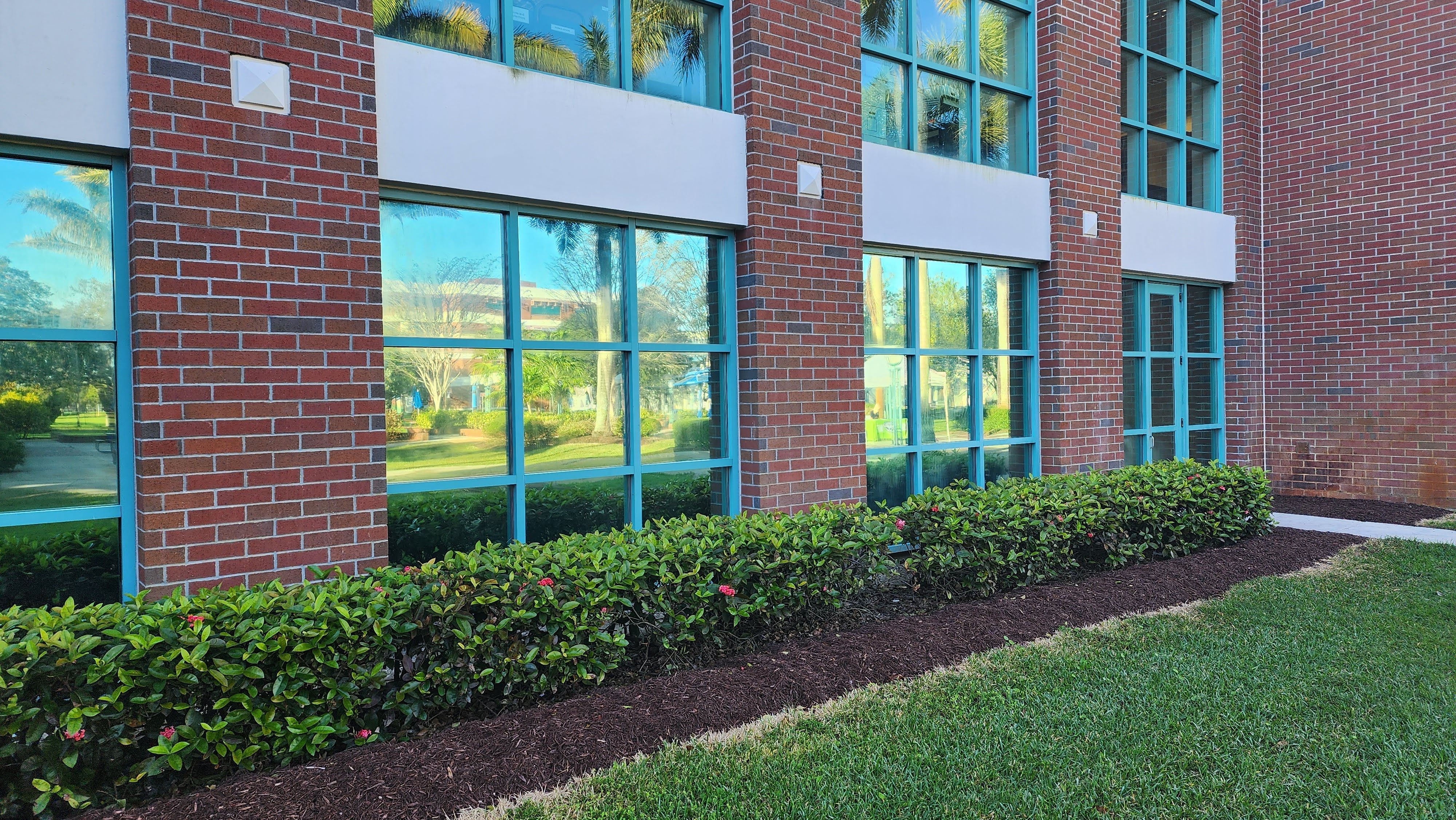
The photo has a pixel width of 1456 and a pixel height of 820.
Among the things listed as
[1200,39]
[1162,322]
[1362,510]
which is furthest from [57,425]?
[1200,39]

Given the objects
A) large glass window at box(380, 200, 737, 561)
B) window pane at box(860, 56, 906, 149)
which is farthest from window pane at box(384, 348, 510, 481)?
window pane at box(860, 56, 906, 149)

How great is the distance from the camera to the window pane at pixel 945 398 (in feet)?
26.2

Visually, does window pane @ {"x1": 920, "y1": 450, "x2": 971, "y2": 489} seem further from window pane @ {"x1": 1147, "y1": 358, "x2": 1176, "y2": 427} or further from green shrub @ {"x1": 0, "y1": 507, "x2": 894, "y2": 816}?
window pane @ {"x1": 1147, "y1": 358, "x2": 1176, "y2": 427}

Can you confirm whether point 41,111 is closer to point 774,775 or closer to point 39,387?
point 39,387

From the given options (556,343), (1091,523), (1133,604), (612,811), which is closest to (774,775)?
(612,811)

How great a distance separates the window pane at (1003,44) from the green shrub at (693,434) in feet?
15.5

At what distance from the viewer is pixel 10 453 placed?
165 inches

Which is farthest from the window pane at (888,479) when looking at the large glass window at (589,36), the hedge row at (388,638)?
the large glass window at (589,36)

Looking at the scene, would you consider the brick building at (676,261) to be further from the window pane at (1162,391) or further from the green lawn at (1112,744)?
the green lawn at (1112,744)

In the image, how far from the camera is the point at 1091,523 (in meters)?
7.00

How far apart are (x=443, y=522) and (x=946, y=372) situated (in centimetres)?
489

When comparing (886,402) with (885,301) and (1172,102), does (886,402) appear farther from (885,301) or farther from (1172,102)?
(1172,102)

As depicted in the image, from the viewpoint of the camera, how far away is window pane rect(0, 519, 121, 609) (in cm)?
419

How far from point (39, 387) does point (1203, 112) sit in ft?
41.3
